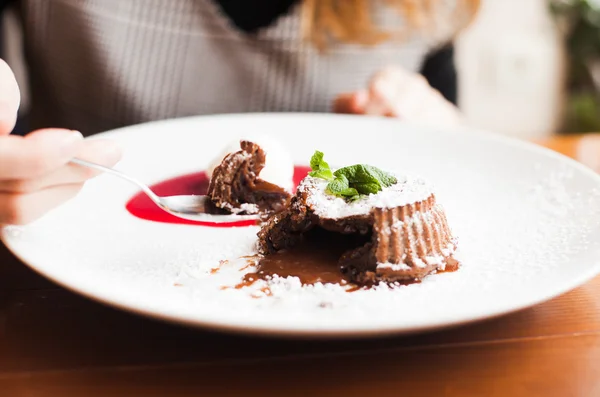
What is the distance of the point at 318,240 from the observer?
105 centimetres

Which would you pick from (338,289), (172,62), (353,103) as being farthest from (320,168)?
(172,62)

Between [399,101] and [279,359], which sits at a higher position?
[399,101]

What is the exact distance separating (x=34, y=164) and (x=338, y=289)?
44 centimetres

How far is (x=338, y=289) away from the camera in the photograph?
35.1 inches

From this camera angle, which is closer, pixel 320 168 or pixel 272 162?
pixel 320 168

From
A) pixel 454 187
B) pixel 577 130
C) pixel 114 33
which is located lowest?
pixel 577 130

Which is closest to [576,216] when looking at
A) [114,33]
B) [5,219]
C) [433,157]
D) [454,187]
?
[454,187]

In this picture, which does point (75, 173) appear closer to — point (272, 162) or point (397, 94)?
point (272, 162)

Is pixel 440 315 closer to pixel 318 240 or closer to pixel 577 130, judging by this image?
pixel 318 240

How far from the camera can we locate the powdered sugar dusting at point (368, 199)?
0.97 meters

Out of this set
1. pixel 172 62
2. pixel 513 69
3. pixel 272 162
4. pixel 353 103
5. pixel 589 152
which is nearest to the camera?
pixel 272 162

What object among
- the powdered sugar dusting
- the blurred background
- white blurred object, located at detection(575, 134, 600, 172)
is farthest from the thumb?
the blurred background

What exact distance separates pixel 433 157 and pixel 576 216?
0.43m

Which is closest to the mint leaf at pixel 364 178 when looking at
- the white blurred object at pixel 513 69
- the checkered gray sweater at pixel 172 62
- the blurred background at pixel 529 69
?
the checkered gray sweater at pixel 172 62
